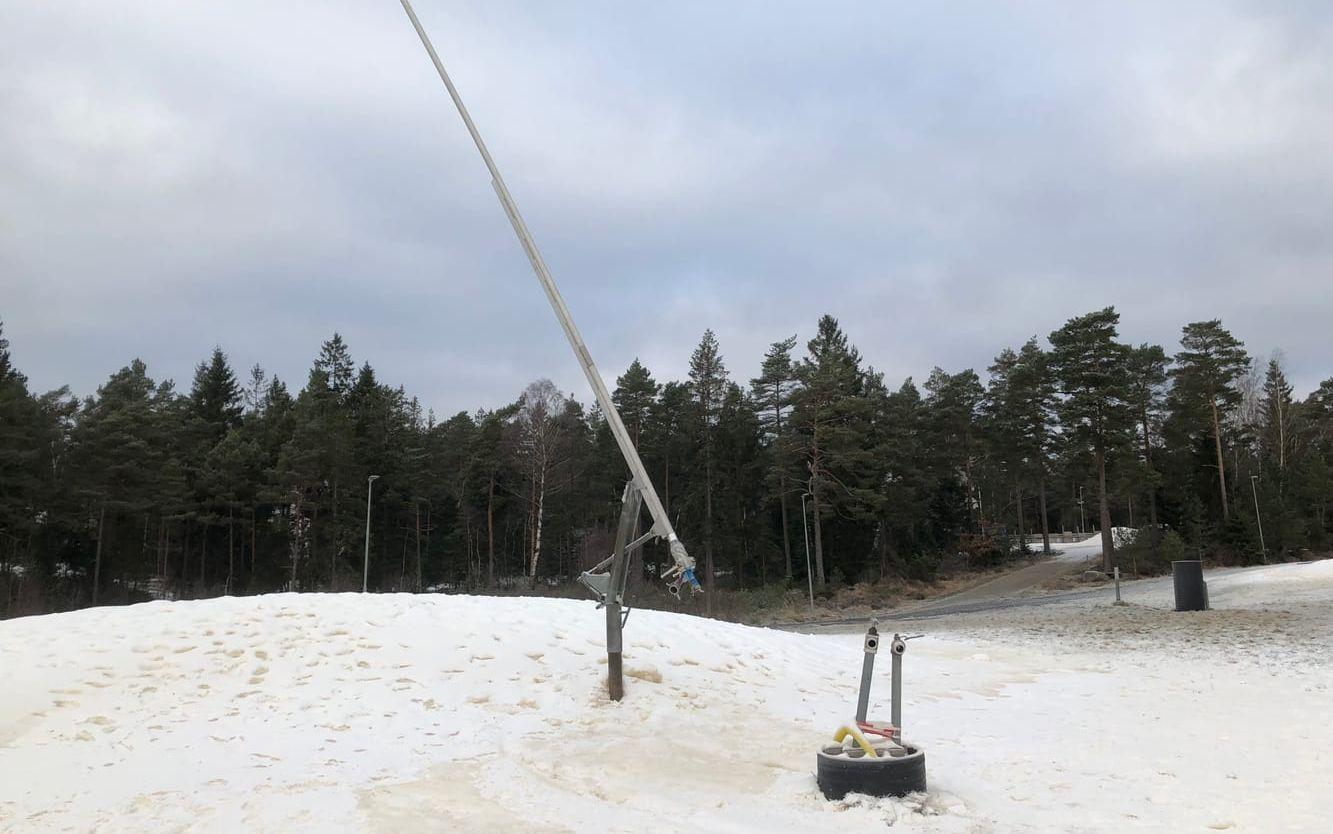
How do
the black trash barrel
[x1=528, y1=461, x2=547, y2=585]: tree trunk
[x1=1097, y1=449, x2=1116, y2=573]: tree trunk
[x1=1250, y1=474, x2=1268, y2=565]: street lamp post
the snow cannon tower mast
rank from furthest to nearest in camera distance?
[x1=528, y1=461, x2=547, y2=585]: tree trunk → [x1=1097, y1=449, x2=1116, y2=573]: tree trunk → [x1=1250, y1=474, x2=1268, y2=565]: street lamp post → the black trash barrel → the snow cannon tower mast

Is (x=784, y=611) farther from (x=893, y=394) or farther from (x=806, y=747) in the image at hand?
(x=806, y=747)

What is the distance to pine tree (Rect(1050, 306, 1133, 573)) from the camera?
159 feet

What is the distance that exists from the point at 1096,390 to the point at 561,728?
47203mm

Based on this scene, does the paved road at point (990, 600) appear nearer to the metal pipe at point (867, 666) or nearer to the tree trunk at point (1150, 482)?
the tree trunk at point (1150, 482)

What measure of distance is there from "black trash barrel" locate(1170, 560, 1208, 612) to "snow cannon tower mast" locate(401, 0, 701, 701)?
1885 cm

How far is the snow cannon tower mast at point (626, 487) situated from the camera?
26.6ft

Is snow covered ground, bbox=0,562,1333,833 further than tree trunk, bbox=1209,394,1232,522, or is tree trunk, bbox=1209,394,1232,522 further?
tree trunk, bbox=1209,394,1232,522

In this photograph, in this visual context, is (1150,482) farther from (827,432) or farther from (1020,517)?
(1020,517)

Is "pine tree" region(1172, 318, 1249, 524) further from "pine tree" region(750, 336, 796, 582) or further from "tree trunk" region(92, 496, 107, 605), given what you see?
"tree trunk" region(92, 496, 107, 605)

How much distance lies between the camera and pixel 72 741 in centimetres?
725

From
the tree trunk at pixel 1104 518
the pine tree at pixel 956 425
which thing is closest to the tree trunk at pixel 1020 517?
the pine tree at pixel 956 425

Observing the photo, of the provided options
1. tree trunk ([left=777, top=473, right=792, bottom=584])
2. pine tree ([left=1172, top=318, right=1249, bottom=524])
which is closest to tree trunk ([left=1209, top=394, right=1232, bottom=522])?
pine tree ([left=1172, top=318, right=1249, bottom=524])

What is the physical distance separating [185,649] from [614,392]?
53.7m

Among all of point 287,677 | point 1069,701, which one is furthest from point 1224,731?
point 287,677
